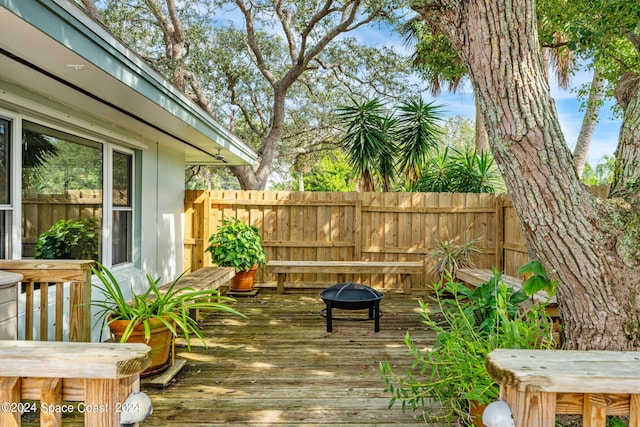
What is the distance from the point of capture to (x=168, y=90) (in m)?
3.45

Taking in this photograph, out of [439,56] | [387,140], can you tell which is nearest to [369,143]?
[387,140]

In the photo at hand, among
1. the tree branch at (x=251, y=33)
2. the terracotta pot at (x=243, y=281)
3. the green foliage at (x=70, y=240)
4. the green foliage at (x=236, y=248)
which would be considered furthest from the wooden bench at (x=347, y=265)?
the tree branch at (x=251, y=33)

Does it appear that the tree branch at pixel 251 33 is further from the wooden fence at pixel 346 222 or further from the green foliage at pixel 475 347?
the green foliage at pixel 475 347

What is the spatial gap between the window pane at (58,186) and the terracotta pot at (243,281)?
2.54 metres

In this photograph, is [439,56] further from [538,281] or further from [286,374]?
[286,374]

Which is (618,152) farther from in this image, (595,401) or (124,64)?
(124,64)

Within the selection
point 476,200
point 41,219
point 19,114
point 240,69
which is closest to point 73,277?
point 41,219

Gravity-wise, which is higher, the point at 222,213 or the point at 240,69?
the point at 240,69

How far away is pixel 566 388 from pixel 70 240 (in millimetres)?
4008

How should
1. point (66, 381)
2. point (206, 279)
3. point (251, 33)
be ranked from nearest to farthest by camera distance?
point (66, 381) < point (206, 279) < point (251, 33)

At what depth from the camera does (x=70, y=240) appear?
12.3 ft

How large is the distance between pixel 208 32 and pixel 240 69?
1.25m

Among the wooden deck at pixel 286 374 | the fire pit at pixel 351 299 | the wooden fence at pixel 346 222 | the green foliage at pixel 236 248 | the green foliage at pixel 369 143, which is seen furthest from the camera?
the green foliage at pixel 369 143

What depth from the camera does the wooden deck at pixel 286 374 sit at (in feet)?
8.37
